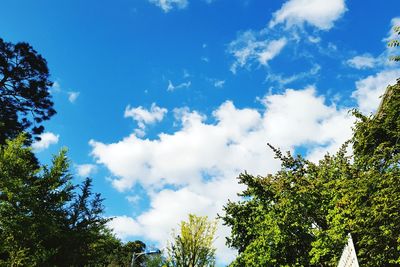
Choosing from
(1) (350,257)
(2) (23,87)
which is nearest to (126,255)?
(2) (23,87)

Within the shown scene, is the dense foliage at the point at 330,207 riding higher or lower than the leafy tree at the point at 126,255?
lower

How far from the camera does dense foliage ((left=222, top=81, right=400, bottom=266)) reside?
1159 centimetres

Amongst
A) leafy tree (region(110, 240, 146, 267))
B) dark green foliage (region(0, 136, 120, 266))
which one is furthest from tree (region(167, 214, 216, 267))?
leafy tree (region(110, 240, 146, 267))

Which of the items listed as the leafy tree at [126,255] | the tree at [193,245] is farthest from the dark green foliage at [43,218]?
the leafy tree at [126,255]

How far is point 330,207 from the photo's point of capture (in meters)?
19.6

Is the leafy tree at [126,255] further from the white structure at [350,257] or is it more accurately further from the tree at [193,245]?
the white structure at [350,257]

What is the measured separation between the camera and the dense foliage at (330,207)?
11594 millimetres

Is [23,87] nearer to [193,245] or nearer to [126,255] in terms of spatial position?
[193,245]

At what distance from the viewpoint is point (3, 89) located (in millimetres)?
24250

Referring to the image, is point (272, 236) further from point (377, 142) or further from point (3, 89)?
point (3, 89)

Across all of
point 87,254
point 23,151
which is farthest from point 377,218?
point 23,151

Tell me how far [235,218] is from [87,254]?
11.6 m

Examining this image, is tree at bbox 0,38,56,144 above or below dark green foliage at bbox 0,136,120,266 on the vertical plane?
above

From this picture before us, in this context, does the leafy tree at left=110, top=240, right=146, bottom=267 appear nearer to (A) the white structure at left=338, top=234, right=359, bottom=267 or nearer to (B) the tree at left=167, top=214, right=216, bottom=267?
(B) the tree at left=167, top=214, right=216, bottom=267
